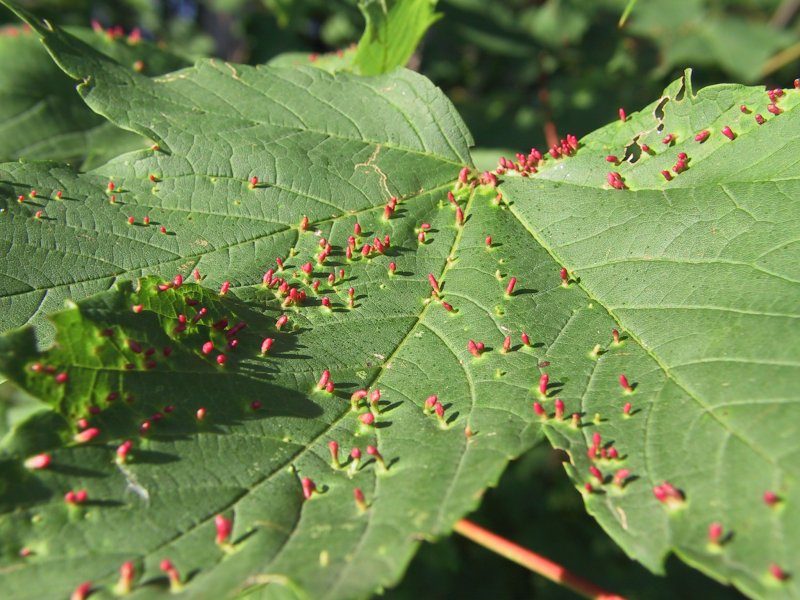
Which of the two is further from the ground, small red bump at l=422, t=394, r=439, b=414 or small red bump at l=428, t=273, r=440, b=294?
small red bump at l=428, t=273, r=440, b=294

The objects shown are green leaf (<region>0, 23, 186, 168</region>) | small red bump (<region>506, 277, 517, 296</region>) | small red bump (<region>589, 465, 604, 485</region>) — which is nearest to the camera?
small red bump (<region>589, 465, 604, 485</region>)

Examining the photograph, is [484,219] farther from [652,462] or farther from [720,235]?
[652,462]

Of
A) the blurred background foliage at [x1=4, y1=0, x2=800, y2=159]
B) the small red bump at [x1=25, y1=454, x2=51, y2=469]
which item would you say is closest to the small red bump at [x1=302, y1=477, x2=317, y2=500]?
the small red bump at [x1=25, y1=454, x2=51, y2=469]

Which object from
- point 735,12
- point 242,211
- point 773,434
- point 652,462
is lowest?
point 652,462

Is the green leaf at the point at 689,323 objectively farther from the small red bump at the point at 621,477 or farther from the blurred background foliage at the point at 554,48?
the blurred background foliage at the point at 554,48

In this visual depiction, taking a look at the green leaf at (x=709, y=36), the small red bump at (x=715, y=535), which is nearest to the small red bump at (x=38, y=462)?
the small red bump at (x=715, y=535)

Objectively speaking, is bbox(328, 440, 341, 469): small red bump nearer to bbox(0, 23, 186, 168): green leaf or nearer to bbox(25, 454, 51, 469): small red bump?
bbox(25, 454, 51, 469): small red bump

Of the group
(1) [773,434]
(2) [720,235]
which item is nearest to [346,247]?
(2) [720,235]
